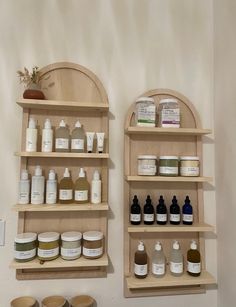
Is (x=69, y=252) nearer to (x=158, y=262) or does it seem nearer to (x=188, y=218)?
(x=158, y=262)

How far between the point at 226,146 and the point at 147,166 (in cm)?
33

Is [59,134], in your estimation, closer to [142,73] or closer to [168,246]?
[142,73]

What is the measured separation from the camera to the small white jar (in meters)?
0.93

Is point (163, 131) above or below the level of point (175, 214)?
above

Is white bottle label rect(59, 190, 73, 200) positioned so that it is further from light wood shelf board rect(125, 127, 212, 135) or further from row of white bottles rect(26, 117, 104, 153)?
light wood shelf board rect(125, 127, 212, 135)

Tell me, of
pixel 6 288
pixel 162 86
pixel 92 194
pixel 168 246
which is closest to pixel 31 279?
pixel 6 288

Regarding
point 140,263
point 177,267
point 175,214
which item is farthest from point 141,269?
point 175,214

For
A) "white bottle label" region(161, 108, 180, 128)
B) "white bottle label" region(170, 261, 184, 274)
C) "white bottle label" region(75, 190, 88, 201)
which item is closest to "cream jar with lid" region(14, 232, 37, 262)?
"white bottle label" region(75, 190, 88, 201)

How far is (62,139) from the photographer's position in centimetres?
92

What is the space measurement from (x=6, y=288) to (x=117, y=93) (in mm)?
900

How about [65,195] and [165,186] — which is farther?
[165,186]

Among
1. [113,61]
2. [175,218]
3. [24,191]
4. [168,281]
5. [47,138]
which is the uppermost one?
[113,61]

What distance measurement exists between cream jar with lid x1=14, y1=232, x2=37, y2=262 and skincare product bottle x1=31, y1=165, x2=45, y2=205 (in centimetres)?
13

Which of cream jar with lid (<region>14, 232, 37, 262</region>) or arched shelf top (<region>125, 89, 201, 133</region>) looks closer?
cream jar with lid (<region>14, 232, 37, 262</region>)
